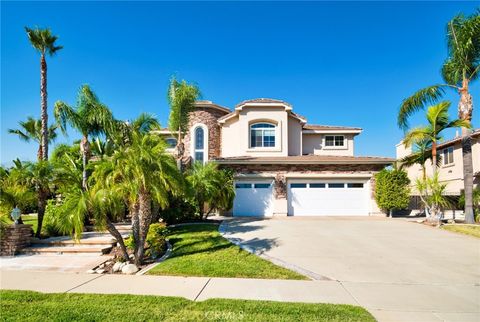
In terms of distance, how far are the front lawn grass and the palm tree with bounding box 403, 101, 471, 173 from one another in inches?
588

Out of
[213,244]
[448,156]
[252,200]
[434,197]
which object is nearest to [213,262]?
[213,244]

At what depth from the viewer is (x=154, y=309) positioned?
471 cm

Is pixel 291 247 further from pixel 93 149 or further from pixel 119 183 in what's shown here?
pixel 93 149

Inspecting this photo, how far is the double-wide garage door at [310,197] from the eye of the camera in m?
18.2

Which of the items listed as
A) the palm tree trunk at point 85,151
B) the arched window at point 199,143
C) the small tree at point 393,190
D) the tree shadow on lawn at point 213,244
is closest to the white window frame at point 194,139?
the arched window at point 199,143

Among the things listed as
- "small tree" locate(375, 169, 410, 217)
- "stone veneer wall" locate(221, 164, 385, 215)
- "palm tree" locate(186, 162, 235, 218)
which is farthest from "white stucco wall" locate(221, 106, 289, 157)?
"small tree" locate(375, 169, 410, 217)

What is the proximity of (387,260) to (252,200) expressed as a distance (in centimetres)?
1062

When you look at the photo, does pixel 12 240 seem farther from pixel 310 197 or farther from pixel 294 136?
pixel 294 136

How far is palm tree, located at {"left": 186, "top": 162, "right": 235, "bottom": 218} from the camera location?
14.5 metres

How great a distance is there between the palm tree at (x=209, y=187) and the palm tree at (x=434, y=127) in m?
11.7

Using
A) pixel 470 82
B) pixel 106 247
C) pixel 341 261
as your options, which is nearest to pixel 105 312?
pixel 106 247

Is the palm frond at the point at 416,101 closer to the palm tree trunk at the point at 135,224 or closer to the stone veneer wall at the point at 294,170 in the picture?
the stone veneer wall at the point at 294,170

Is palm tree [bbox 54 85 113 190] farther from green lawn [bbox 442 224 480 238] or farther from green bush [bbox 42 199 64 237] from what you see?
green lawn [bbox 442 224 480 238]

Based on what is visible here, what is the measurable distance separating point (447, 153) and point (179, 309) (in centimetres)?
2665
